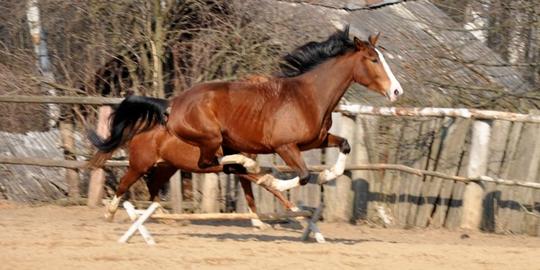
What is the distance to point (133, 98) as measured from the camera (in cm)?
959

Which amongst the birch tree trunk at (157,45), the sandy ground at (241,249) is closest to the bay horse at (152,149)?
the sandy ground at (241,249)

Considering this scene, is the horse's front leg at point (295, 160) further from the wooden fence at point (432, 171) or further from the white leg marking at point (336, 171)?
the wooden fence at point (432, 171)

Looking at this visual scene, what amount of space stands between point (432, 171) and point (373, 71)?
9.28 feet

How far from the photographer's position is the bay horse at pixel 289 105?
28.7ft

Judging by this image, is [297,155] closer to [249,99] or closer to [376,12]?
[249,99]

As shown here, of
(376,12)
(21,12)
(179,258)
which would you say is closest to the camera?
(179,258)

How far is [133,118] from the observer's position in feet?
31.8

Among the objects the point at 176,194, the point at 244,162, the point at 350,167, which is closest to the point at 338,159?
the point at 244,162

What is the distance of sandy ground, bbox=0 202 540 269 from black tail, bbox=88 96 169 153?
3.32 ft

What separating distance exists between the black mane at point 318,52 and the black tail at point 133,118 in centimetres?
136

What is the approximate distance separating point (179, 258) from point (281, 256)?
893 mm

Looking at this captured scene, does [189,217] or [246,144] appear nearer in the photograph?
[246,144]

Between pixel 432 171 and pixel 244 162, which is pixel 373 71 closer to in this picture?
pixel 244 162

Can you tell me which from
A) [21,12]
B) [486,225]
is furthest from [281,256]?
[21,12]
